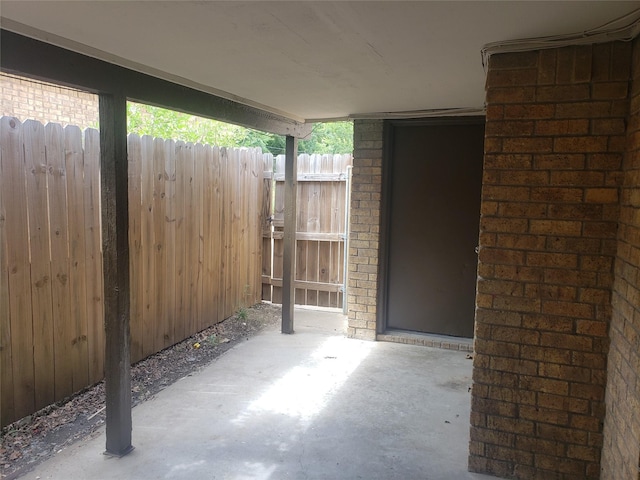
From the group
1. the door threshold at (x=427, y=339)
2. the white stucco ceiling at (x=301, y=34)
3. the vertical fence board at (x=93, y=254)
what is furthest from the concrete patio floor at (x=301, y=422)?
the white stucco ceiling at (x=301, y=34)

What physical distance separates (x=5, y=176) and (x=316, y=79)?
235 centimetres

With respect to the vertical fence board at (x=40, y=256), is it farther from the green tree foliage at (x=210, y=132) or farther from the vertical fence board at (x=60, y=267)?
the green tree foliage at (x=210, y=132)

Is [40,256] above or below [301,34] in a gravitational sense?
below

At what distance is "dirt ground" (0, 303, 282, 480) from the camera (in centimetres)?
327

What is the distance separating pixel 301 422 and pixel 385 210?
289 cm

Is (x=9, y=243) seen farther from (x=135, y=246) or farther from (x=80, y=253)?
(x=135, y=246)

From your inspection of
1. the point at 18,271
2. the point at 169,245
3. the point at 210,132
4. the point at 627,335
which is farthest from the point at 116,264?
the point at 210,132

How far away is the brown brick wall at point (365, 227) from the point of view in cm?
577

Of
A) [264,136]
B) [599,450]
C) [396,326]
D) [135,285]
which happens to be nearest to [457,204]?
[396,326]

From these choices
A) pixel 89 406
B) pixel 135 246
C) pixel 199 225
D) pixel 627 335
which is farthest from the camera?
pixel 199 225

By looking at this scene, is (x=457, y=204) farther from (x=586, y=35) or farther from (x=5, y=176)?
(x=5, y=176)

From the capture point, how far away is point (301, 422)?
3.78 metres

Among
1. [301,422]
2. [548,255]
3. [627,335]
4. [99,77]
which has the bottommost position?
[301,422]

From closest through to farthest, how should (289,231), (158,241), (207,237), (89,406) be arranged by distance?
(89,406) < (158,241) < (207,237) < (289,231)
